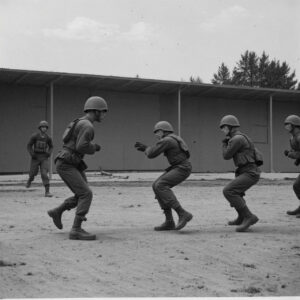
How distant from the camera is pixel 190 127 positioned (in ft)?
92.5

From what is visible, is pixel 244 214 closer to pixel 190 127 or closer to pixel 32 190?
pixel 32 190

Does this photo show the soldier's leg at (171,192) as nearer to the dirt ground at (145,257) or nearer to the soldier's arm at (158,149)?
the dirt ground at (145,257)

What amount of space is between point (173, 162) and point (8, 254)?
10.0ft

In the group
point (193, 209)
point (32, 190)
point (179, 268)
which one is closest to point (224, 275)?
point (179, 268)

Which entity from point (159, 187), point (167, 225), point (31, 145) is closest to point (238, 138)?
point (159, 187)

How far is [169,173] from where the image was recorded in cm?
842

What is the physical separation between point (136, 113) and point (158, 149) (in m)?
18.9

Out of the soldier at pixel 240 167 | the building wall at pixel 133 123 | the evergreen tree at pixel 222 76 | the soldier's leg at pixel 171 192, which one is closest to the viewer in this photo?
the soldier's leg at pixel 171 192

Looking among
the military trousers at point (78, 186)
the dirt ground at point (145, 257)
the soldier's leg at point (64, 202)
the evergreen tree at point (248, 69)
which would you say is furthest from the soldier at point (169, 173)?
the evergreen tree at point (248, 69)

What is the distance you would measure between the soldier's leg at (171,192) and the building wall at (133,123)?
663 inches

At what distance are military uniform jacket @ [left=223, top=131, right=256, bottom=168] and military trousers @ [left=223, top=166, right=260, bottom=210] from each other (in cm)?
15

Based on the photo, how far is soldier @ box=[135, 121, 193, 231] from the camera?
8195 millimetres

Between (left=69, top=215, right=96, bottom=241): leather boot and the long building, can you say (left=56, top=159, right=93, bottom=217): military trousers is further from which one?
the long building

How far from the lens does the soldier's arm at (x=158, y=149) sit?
27.0ft
